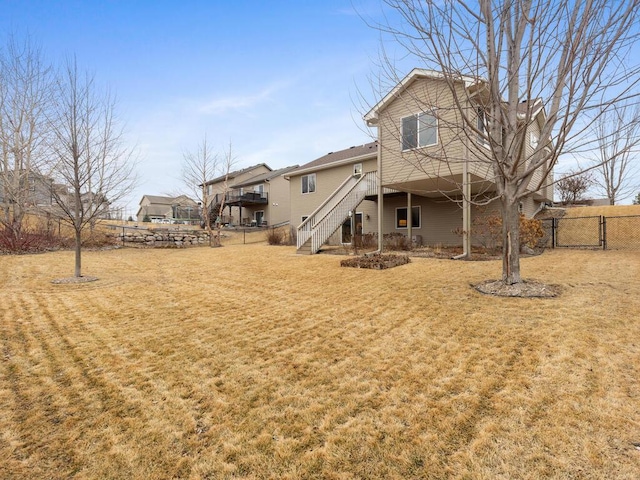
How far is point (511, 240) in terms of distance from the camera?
6.22 m

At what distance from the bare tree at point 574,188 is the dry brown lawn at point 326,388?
84.4 feet

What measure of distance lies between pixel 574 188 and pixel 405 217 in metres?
19.0

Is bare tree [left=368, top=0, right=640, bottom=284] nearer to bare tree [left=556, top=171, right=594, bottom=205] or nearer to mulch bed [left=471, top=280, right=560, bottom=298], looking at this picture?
mulch bed [left=471, top=280, right=560, bottom=298]

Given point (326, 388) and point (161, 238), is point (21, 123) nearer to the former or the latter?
point (161, 238)

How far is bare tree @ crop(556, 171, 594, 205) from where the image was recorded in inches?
1013

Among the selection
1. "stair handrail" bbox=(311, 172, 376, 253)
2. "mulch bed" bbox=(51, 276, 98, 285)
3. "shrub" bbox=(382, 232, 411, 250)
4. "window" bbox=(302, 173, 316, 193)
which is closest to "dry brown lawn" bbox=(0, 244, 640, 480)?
"mulch bed" bbox=(51, 276, 98, 285)

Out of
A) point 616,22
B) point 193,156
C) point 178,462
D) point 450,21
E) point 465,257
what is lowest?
point 178,462

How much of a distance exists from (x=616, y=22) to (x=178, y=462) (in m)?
7.07

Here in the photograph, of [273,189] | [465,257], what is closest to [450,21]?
[465,257]

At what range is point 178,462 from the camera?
2.01m

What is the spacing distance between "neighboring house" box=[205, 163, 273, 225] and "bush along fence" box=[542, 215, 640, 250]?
83.7 feet

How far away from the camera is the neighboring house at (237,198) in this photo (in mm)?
32875

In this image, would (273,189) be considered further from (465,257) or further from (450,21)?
(450,21)

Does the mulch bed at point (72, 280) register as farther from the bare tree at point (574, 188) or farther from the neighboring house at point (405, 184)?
the bare tree at point (574, 188)
